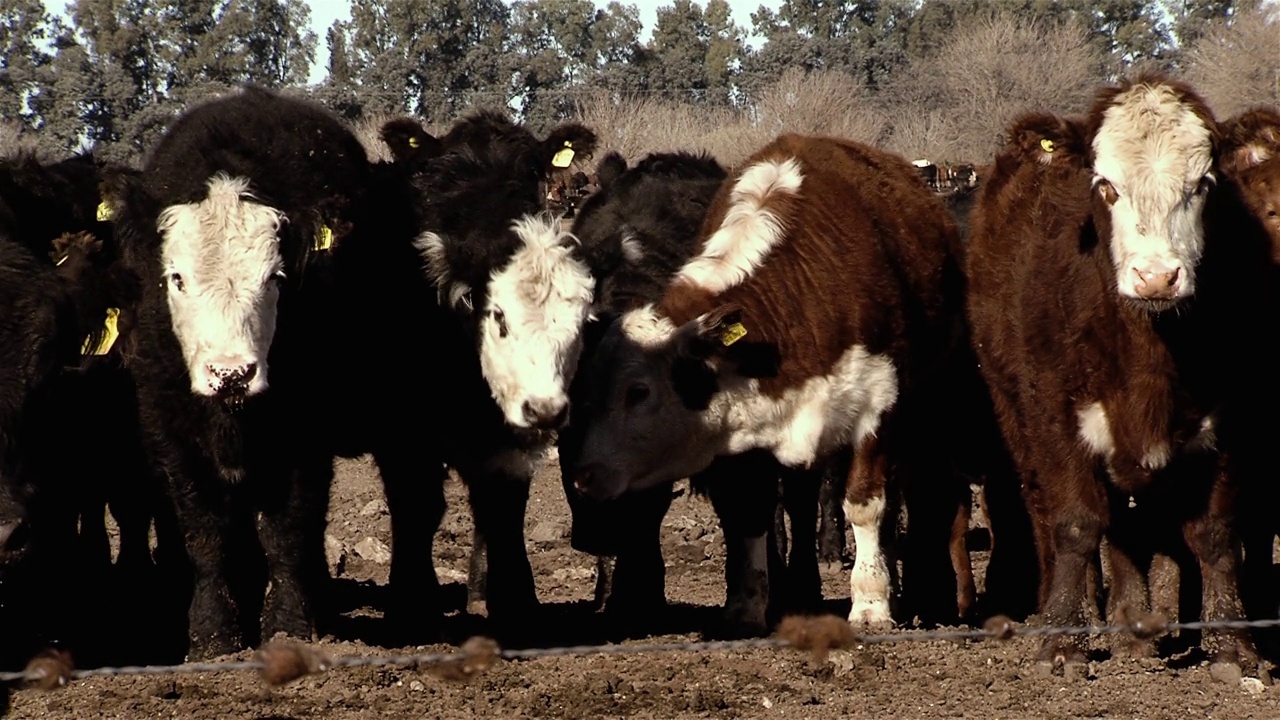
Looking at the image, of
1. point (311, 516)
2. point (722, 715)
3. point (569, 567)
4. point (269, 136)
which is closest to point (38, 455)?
point (311, 516)

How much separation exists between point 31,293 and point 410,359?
1962 mm

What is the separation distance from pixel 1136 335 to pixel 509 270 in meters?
2.97

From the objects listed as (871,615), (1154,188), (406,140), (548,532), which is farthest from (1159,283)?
(548,532)

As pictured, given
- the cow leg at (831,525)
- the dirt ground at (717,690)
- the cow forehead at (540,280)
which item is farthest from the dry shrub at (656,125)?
the dirt ground at (717,690)

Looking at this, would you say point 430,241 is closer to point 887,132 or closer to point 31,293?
point 31,293

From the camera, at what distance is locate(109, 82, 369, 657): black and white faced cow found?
8062 mm

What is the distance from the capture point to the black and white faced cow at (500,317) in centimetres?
853

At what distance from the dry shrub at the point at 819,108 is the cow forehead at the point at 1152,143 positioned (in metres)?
43.2

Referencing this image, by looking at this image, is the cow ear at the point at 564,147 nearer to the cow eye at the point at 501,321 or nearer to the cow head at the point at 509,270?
the cow head at the point at 509,270

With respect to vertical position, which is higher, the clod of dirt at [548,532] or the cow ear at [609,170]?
the cow ear at [609,170]

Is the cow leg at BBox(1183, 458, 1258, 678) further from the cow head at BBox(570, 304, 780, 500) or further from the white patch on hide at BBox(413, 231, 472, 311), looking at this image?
the white patch on hide at BBox(413, 231, 472, 311)

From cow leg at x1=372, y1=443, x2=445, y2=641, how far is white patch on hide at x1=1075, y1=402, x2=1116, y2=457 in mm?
3333

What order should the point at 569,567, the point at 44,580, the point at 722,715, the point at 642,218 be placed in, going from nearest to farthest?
the point at 722,715 < the point at 44,580 < the point at 642,218 < the point at 569,567

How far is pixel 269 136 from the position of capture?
8.79 metres
